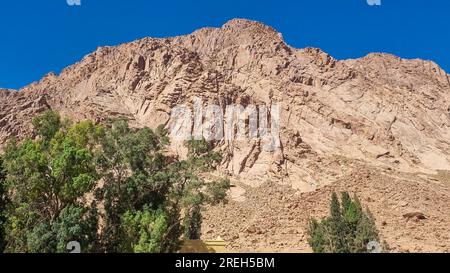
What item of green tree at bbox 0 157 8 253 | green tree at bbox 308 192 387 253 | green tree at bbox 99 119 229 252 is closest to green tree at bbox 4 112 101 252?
green tree at bbox 0 157 8 253

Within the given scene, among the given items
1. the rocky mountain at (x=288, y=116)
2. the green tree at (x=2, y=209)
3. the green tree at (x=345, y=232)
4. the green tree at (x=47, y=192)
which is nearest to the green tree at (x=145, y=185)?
the green tree at (x=47, y=192)

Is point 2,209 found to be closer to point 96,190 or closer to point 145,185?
point 96,190

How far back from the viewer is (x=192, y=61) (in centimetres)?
7925

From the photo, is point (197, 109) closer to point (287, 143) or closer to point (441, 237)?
point (287, 143)

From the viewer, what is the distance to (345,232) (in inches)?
1377

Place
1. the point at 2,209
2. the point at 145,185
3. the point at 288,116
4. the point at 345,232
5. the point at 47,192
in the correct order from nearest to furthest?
1. the point at 2,209
2. the point at 47,192
3. the point at 145,185
4. the point at 345,232
5. the point at 288,116

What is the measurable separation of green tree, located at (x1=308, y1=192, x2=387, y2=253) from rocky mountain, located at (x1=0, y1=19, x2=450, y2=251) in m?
8.75

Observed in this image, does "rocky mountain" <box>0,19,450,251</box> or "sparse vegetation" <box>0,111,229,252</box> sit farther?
"rocky mountain" <box>0,19,450,251</box>

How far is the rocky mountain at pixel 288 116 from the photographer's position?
50.6 meters

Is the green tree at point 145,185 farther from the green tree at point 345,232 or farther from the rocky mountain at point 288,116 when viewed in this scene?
the rocky mountain at point 288,116

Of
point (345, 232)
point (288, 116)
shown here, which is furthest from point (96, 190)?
point (288, 116)

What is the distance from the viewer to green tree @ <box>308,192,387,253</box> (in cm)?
3289

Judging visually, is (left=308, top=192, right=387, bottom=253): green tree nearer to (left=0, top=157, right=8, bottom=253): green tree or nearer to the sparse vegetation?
the sparse vegetation

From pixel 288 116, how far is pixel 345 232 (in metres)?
44.7
